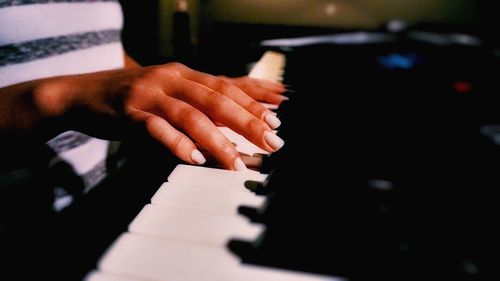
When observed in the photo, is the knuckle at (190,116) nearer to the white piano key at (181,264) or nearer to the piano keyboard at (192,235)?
the piano keyboard at (192,235)

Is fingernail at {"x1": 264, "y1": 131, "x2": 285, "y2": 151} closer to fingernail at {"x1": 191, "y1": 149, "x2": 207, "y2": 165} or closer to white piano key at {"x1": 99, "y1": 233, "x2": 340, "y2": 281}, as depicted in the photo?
fingernail at {"x1": 191, "y1": 149, "x2": 207, "y2": 165}

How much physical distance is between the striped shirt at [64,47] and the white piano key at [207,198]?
757 mm

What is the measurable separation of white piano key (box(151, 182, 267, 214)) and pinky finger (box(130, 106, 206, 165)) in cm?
6

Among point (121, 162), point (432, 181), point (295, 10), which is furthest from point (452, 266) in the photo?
point (295, 10)

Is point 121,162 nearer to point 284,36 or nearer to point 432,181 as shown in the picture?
point 432,181

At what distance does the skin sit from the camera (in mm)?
643

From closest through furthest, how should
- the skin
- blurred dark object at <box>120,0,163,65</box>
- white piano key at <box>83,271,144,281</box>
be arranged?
white piano key at <box>83,271,144,281</box>
the skin
blurred dark object at <box>120,0,163,65</box>

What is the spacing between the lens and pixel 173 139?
2.08 ft

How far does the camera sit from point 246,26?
489 cm

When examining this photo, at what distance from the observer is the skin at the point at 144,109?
643mm

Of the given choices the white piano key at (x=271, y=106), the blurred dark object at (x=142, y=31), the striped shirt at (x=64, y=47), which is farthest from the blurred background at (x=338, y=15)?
the white piano key at (x=271, y=106)

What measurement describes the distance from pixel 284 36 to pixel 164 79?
3.98 meters

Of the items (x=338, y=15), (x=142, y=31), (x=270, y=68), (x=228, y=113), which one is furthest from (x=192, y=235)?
(x=338, y=15)

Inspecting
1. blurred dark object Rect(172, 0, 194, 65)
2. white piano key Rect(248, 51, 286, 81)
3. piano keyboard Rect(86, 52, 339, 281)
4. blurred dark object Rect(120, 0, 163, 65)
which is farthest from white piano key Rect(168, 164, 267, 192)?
blurred dark object Rect(120, 0, 163, 65)
